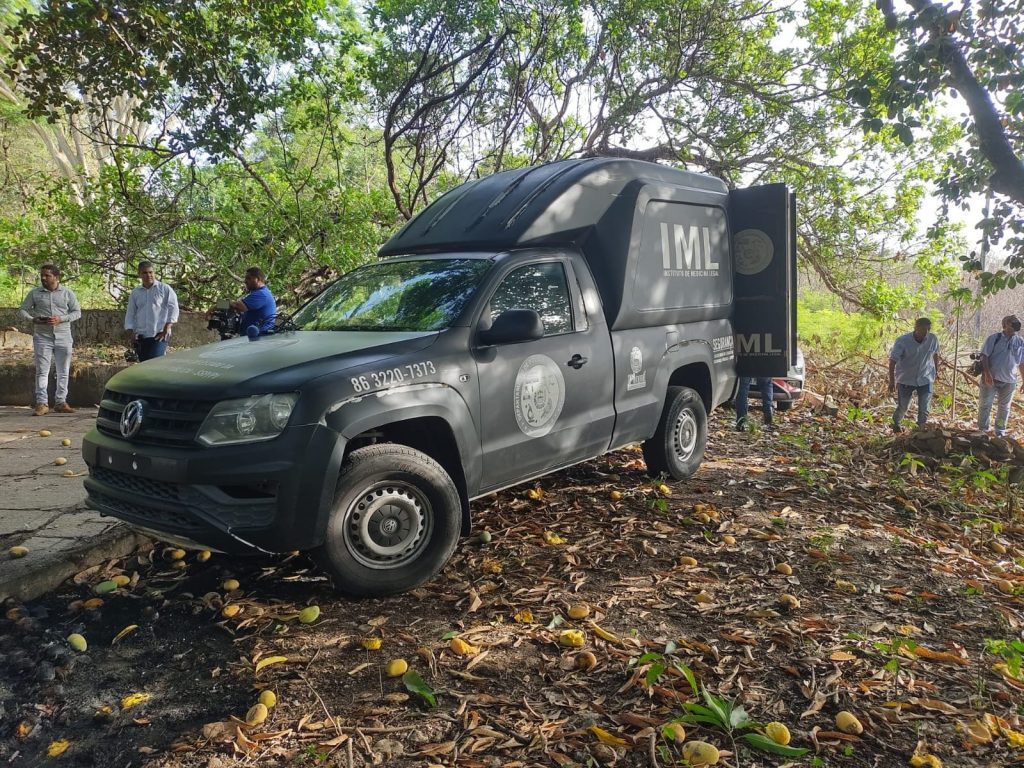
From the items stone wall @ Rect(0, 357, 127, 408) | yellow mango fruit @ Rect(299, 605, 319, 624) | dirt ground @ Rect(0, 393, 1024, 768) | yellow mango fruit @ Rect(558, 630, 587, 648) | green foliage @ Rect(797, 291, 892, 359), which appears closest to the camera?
dirt ground @ Rect(0, 393, 1024, 768)

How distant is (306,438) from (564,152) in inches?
397

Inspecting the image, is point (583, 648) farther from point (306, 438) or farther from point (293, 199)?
point (293, 199)

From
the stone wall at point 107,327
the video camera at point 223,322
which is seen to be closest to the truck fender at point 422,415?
the video camera at point 223,322

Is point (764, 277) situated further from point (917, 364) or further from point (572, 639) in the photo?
point (572, 639)

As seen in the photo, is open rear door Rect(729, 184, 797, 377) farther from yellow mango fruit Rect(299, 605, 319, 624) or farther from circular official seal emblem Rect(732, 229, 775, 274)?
yellow mango fruit Rect(299, 605, 319, 624)

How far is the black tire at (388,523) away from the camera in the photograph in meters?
3.40

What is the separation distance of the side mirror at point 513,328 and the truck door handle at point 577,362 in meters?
0.62

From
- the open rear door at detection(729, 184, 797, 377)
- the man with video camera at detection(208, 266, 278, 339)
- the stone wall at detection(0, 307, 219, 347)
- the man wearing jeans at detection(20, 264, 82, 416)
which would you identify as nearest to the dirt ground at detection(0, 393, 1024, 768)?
the open rear door at detection(729, 184, 797, 377)

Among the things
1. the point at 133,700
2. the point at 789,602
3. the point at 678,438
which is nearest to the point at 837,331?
the point at 678,438

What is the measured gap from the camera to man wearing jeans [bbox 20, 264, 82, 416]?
8039 millimetres

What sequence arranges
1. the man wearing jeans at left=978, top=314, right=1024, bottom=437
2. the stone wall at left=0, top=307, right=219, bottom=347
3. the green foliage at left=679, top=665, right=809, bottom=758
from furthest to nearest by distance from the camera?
the stone wall at left=0, top=307, right=219, bottom=347 < the man wearing jeans at left=978, top=314, right=1024, bottom=437 < the green foliage at left=679, top=665, right=809, bottom=758

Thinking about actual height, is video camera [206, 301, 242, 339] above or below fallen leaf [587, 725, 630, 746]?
above

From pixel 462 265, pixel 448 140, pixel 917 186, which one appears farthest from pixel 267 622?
pixel 917 186

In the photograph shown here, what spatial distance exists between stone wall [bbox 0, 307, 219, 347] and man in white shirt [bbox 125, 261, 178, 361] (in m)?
3.33
